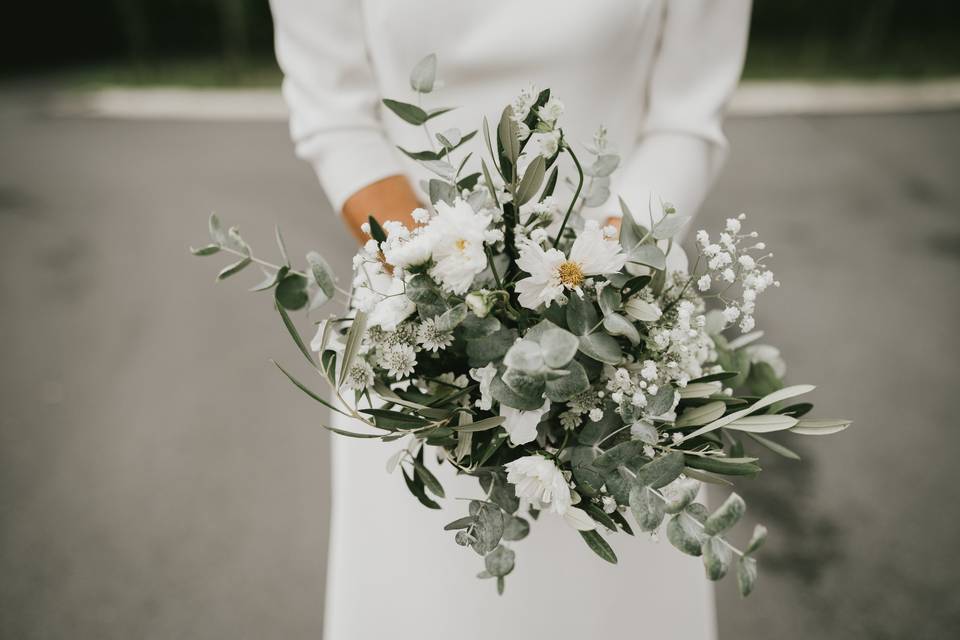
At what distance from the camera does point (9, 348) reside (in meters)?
2.54

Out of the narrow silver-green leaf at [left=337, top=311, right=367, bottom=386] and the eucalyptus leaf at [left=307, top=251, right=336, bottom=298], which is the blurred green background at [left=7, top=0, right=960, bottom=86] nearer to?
the eucalyptus leaf at [left=307, top=251, right=336, bottom=298]

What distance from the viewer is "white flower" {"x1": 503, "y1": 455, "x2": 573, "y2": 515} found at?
27.9 inches

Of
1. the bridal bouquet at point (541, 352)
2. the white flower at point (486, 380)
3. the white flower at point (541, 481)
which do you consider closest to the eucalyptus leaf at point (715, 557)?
the bridal bouquet at point (541, 352)

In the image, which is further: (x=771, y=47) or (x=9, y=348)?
(x=771, y=47)

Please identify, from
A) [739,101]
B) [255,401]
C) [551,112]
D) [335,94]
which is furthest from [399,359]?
[739,101]

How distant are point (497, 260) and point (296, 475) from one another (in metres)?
1.51

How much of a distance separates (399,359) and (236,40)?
15.3 ft

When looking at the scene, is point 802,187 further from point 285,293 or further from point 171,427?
point 285,293

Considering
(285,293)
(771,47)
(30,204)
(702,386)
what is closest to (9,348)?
(30,204)

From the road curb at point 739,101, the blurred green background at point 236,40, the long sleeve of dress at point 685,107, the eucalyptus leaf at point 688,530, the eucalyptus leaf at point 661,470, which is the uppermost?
the blurred green background at point 236,40

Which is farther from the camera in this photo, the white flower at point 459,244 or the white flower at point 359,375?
the white flower at point 359,375

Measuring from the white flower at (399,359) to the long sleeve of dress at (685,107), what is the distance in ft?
1.54

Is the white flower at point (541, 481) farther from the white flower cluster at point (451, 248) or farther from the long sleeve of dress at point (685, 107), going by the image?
the long sleeve of dress at point (685, 107)

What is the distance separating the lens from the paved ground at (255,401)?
6.07 ft
